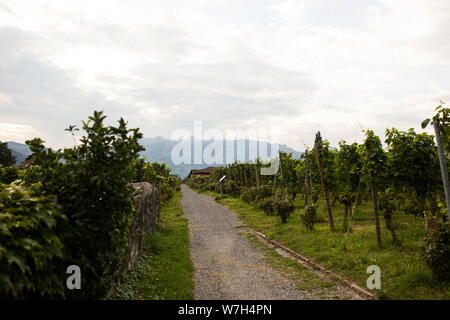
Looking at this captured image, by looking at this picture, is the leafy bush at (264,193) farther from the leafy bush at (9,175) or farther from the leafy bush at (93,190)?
the leafy bush at (93,190)

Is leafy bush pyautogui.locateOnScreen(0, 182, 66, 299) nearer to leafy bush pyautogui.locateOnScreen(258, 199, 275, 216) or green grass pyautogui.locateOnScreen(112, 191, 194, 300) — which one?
green grass pyautogui.locateOnScreen(112, 191, 194, 300)

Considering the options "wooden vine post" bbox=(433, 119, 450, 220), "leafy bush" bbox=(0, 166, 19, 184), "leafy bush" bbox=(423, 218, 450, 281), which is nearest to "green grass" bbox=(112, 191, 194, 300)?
"leafy bush" bbox=(423, 218, 450, 281)

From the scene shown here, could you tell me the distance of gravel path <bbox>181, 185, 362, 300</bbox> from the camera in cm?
566

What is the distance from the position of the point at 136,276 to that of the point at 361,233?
737cm

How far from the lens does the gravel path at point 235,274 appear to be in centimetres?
566

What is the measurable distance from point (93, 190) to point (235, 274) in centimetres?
431

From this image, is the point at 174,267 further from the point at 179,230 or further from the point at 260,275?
the point at 179,230

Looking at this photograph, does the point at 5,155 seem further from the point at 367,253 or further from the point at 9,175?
the point at 367,253

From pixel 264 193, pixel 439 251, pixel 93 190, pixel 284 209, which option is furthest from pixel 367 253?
pixel 264 193

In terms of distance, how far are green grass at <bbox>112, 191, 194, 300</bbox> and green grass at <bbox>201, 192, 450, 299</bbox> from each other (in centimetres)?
337

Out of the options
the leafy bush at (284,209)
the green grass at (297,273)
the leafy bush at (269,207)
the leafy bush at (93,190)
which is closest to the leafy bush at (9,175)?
the leafy bush at (93,190)

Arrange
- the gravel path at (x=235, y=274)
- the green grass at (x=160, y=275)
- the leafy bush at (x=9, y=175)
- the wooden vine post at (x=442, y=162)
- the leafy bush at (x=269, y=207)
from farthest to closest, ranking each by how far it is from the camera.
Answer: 1. the leafy bush at (x=269, y=207)
2. the leafy bush at (x=9, y=175)
3. the wooden vine post at (x=442, y=162)
4. the gravel path at (x=235, y=274)
5. the green grass at (x=160, y=275)

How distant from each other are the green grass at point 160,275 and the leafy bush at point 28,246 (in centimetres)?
207
